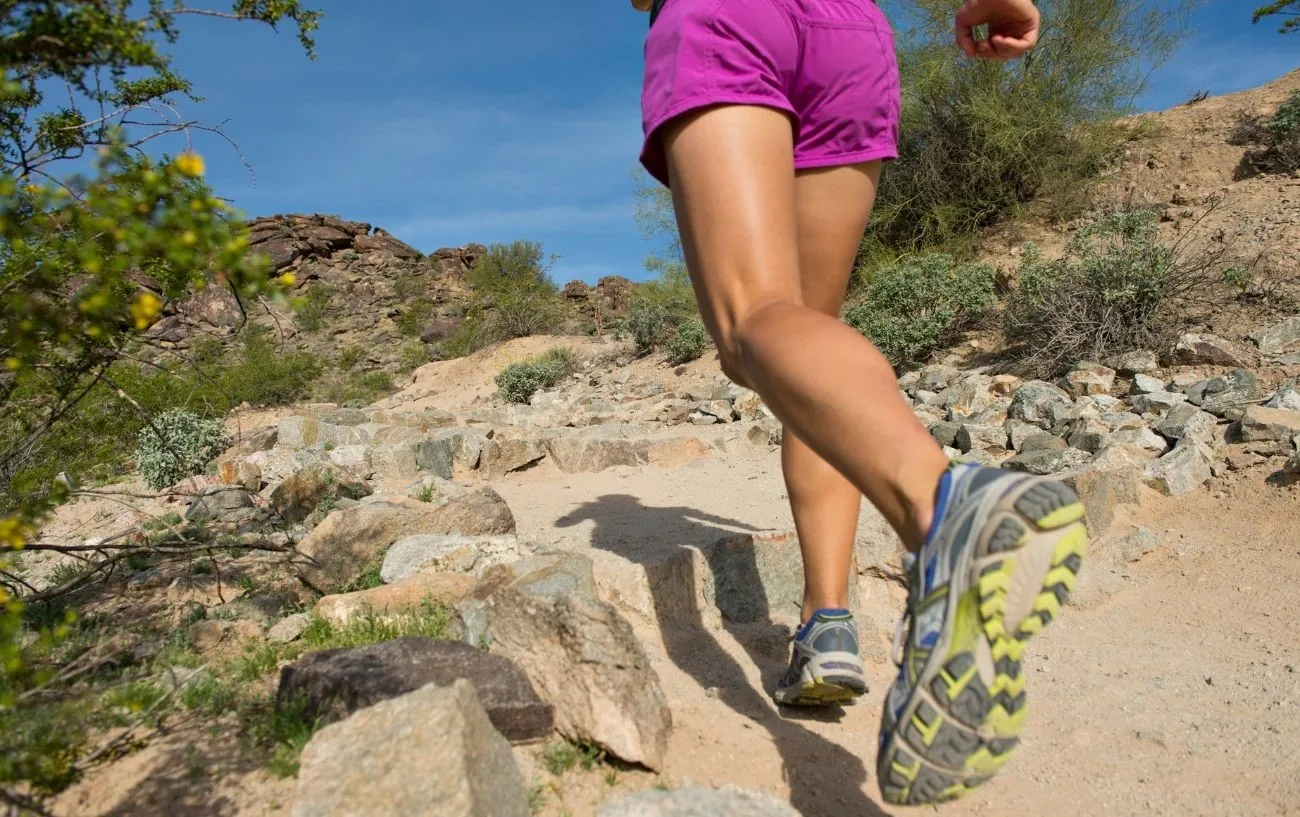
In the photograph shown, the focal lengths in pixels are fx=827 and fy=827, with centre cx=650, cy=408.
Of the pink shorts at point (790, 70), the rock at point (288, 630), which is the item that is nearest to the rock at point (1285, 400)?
the pink shorts at point (790, 70)

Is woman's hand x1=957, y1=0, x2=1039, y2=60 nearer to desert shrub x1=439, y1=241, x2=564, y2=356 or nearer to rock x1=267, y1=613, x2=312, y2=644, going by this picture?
rock x1=267, y1=613, x2=312, y2=644

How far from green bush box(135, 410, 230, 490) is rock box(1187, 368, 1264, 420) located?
6927mm

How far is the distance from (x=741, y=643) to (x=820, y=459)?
78cm

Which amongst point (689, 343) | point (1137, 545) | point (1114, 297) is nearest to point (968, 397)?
point (1114, 297)

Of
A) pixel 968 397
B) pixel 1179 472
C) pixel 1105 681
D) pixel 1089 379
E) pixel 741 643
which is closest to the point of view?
pixel 1105 681

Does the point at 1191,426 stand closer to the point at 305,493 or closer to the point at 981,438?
the point at 981,438

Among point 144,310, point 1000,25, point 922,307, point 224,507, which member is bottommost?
point 144,310

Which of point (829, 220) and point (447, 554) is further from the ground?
point (829, 220)

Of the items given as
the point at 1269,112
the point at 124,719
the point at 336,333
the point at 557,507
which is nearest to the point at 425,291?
the point at 336,333

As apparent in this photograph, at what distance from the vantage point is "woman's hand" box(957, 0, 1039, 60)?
1.90 m

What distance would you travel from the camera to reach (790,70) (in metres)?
1.61

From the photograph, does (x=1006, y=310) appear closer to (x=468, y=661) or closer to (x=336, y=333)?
(x=468, y=661)

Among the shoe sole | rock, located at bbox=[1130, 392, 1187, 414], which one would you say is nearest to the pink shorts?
the shoe sole

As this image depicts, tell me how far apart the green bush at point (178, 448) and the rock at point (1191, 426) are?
668cm
